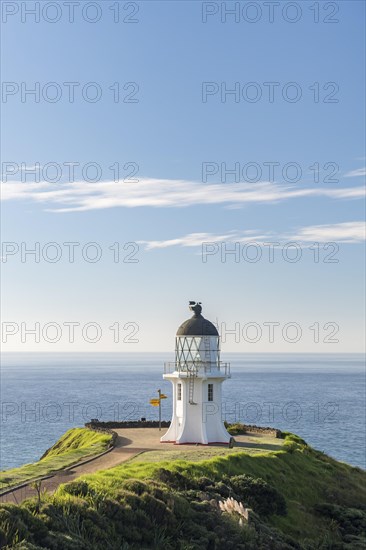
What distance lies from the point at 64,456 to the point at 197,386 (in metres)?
10.00

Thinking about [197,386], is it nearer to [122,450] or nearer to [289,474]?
[122,450]

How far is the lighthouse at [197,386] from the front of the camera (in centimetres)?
4284

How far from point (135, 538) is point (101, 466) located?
1251 centimetres

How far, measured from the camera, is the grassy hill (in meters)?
19.9

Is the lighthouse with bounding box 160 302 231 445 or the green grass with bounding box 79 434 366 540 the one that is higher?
the lighthouse with bounding box 160 302 231 445

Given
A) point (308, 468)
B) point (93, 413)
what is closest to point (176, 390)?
point (308, 468)

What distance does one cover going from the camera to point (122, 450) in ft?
127

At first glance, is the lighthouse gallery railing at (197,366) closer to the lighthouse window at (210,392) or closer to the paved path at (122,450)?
the lighthouse window at (210,392)

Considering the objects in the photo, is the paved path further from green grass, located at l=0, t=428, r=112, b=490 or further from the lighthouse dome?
the lighthouse dome

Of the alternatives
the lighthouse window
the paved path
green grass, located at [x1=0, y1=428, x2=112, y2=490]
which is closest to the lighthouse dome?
the lighthouse window

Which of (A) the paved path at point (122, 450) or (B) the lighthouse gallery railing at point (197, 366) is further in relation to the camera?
(B) the lighthouse gallery railing at point (197, 366)

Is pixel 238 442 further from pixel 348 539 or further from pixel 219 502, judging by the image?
pixel 219 502

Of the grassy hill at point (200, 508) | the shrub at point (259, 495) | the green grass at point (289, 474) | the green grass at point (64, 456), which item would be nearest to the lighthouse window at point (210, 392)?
the green grass at point (289, 474)

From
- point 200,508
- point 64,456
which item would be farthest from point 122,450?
point 200,508
